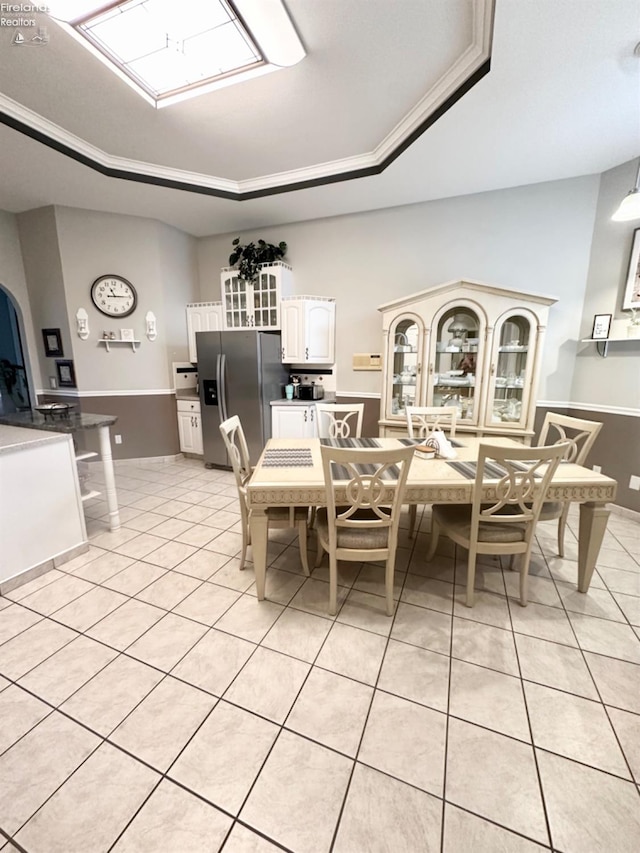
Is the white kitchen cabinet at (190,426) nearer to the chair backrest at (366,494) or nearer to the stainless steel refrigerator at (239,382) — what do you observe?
the stainless steel refrigerator at (239,382)

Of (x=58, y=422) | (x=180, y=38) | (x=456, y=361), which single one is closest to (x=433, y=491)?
(x=456, y=361)

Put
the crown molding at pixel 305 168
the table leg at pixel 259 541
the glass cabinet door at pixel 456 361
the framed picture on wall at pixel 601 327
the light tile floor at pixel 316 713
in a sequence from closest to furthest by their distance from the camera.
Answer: the light tile floor at pixel 316 713
the table leg at pixel 259 541
the crown molding at pixel 305 168
the framed picture on wall at pixel 601 327
the glass cabinet door at pixel 456 361

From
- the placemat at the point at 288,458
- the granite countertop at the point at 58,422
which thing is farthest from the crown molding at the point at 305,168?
the placemat at the point at 288,458

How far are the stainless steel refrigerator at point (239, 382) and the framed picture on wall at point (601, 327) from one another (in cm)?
314

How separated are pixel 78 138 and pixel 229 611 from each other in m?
3.70

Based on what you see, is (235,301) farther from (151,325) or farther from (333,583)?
(333,583)

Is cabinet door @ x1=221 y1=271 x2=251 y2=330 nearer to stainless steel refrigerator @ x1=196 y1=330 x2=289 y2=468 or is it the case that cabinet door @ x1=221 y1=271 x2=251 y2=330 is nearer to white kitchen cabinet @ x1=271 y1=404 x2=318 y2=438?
stainless steel refrigerator @ x1=196 y1=330 x2=289 y2=468

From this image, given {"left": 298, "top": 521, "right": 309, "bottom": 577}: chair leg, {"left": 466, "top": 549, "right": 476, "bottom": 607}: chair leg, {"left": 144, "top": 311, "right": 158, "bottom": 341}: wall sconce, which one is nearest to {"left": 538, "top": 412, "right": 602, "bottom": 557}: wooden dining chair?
{"left": 466, "top": 549, "right": 476, "bottom": 607}: chair leg

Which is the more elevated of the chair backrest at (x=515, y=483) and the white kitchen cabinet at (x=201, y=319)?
the white kitchen cabinet at (x=201, y=319)

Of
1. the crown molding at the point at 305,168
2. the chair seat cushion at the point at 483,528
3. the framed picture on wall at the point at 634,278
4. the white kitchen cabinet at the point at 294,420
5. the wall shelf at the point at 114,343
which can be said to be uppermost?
the crown molding at the point at 305,168

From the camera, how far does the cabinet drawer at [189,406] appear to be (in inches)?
171

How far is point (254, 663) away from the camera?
152 centimetres

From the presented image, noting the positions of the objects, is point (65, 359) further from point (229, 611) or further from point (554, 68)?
point (554, 68)

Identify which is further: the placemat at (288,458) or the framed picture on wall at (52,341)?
the framed picture on wall at (52,341)
